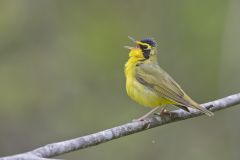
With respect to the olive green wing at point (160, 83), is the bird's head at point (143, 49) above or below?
above

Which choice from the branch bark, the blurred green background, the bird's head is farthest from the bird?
the blurred green background

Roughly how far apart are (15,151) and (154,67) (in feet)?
17.5

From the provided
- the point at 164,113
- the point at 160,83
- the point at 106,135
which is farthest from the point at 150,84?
the point at 106,135

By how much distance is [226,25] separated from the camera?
1334 cm

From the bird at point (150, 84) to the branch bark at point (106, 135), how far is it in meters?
0.12

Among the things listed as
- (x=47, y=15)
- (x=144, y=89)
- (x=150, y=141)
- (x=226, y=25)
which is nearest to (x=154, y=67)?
(x=144, y=89)

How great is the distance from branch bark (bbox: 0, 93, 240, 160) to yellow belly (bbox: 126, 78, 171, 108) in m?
0.27

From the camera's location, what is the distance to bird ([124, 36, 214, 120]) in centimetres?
809

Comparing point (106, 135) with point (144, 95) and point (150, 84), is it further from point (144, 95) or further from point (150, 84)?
point (150, 84)

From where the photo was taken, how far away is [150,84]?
8.48 meters

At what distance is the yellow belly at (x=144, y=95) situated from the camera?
828 centimetres

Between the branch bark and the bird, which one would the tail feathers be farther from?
the branch bark

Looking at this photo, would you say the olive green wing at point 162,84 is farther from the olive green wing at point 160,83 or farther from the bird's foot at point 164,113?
the bird's foot at point 164,113

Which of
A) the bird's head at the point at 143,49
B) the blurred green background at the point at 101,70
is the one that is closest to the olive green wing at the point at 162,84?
the bird's head at the point at 143,49
